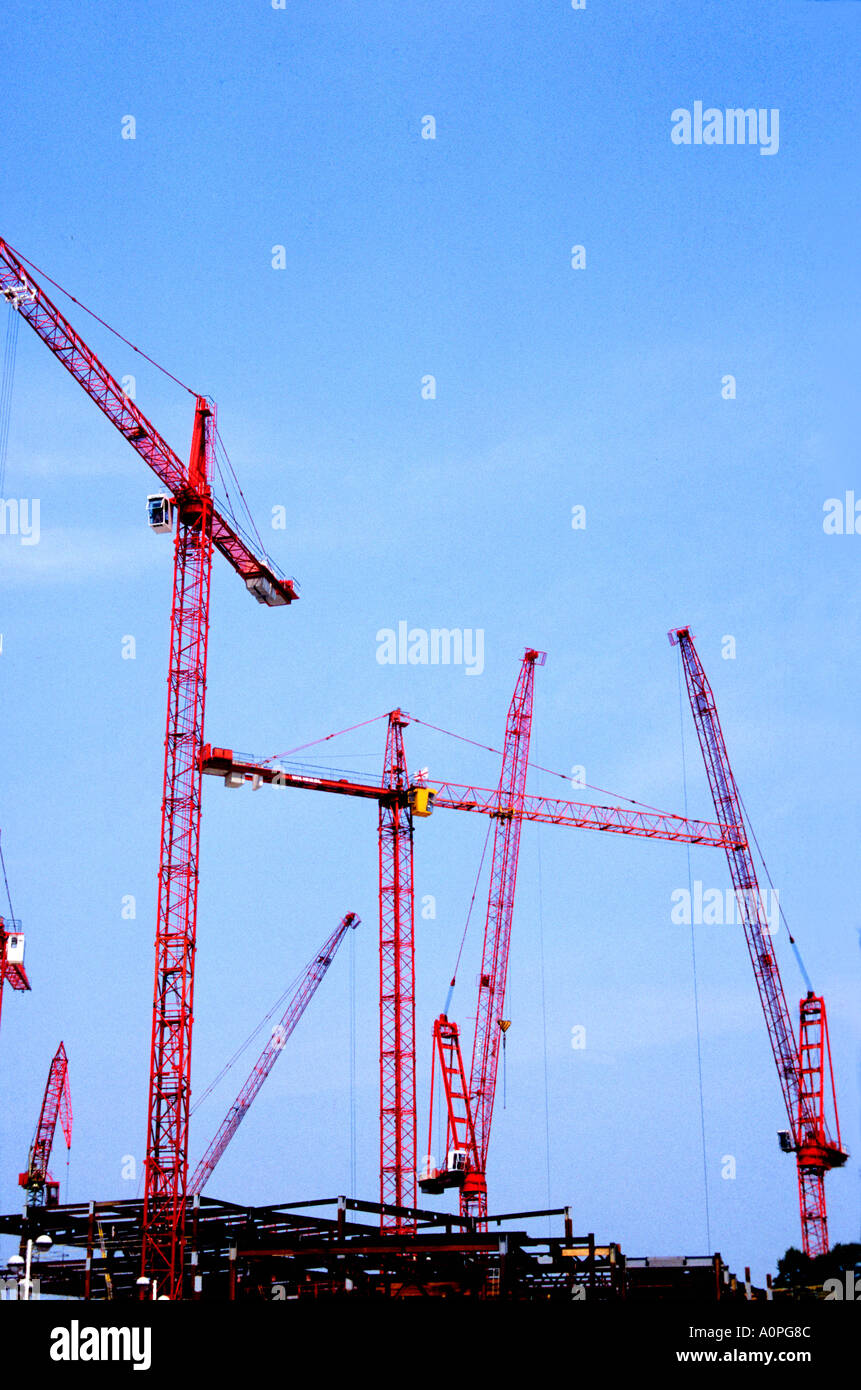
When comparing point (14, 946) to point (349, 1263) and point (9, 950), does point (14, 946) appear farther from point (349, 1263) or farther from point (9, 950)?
point (349, 1263)

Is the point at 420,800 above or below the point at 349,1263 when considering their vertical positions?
above

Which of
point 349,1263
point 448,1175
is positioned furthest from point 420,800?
point 349,1263

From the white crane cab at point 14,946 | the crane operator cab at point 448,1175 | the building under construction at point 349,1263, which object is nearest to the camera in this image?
the building under construction at point 349,1263

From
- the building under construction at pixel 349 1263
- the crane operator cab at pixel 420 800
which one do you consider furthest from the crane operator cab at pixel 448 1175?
the building under construction at pixel 349 1263

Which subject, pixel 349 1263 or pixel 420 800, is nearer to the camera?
pixel 349 1263

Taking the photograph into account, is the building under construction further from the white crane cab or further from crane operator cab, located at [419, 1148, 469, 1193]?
crane operator cab, located at [419, 1148, 469, 1193]

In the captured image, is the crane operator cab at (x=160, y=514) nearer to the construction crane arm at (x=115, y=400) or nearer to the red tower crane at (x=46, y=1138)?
the construction crane arm at (x=115, y=400)

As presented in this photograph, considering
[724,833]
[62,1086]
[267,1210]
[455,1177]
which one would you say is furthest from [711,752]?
[267,1210]

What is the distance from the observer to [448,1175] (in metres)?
124

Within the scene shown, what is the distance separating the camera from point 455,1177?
406 feet

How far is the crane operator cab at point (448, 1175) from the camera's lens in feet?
407

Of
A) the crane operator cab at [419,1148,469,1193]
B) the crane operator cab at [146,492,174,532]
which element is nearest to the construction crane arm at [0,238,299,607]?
the crane operator cab at [146,492,174,532]
